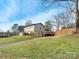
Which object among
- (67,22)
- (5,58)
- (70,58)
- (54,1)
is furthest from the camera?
(67,22)

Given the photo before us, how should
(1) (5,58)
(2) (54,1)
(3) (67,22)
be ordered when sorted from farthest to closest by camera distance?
(3) (67,22) → (2) (54,1) → (1) (5,58)

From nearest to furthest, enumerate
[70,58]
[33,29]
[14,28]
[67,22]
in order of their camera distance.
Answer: [70,58] → [67,22] → [33,29] → [14,28]

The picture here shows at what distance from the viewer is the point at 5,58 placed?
12906 mm

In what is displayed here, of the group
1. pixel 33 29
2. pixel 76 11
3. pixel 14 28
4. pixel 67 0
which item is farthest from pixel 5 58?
pixel 14 28

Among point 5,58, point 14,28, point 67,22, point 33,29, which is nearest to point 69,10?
point 5,58

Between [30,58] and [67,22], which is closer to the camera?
[30,58]

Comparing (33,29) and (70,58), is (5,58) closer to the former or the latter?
(70,58)

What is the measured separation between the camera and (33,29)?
3386 inches

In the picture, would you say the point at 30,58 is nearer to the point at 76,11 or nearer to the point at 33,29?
the point at 76,11

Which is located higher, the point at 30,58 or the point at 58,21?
the point at 58,21

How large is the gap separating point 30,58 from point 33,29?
241 ft

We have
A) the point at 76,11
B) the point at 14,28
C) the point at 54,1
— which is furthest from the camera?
the point at 14,28

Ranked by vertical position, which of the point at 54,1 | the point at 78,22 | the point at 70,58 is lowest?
the point at 70,58

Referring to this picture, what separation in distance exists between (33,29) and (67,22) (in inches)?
613
